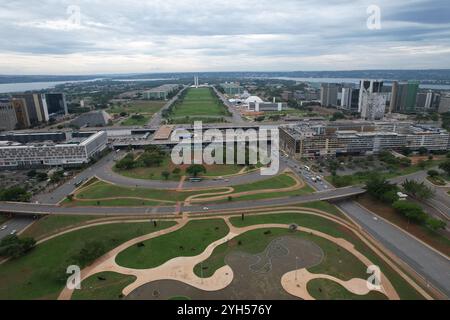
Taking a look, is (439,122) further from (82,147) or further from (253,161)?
(82,147)

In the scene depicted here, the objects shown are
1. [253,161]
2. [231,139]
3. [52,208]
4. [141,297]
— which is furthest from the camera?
[231,139]

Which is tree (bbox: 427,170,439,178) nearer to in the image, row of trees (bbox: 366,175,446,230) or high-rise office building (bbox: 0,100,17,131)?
row of trees (bbox: 366,175,446,230)

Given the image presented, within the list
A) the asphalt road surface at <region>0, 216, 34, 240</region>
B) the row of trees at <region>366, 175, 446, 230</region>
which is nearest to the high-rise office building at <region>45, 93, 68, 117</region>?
the asphalt road surface at <region>0, 216, 34, 240</region>

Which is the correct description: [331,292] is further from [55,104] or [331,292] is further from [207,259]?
[55,104]

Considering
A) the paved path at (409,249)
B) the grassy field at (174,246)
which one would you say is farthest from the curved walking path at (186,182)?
the paved path at (409,249)

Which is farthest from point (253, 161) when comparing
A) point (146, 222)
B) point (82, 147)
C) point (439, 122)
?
point (439, 122)

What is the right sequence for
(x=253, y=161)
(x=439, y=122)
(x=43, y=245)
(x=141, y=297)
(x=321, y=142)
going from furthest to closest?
1. (x=439, y=122)
2. (x=321, y=142)
3. (x=253, y=161)
4. (x=43, y=245)
5. (x=141, y=297)

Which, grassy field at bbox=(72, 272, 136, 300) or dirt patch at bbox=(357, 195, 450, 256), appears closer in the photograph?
grassy field at bbox=(72, 272, 136, 300)
